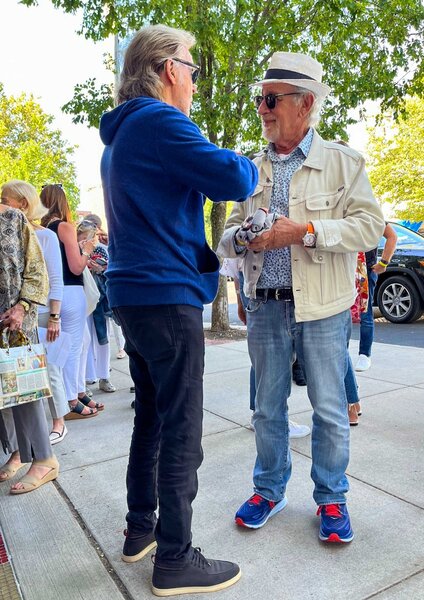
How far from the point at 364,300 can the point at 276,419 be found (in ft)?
8.25

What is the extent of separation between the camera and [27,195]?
3592 millimetres

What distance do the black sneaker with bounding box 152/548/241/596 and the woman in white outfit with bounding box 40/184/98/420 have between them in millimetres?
2501

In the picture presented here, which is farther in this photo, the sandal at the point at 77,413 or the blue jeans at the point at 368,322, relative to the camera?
the blue jeans at the point at 368,322

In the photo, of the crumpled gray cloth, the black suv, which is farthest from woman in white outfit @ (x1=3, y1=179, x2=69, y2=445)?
the black suv

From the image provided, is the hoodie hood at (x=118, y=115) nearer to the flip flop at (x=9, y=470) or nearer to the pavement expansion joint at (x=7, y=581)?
the pavement expansion joint at (x=7, y=581)

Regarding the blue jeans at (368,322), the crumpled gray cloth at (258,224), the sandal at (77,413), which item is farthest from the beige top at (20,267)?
the blue jeans at (368,322)

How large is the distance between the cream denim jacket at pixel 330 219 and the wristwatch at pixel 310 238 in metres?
0.05

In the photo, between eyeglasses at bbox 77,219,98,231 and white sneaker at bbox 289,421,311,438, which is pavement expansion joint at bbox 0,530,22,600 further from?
eyeglasses at bbox 77,219,98,231

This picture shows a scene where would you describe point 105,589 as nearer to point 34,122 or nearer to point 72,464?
point 72,464

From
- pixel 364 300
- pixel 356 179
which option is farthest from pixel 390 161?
pixel 356 179

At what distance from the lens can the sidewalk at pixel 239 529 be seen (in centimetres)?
219

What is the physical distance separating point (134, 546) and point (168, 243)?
137cm

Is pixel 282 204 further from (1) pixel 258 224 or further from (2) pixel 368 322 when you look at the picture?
(2) pixel 368 322

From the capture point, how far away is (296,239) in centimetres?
235
